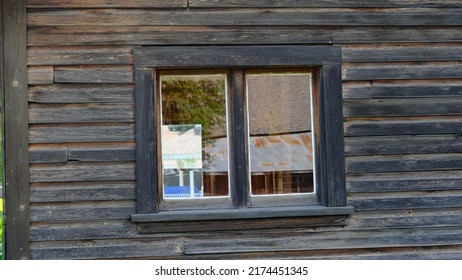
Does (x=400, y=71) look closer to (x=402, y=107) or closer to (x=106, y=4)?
(x=402, y=107)

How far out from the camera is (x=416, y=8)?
4.35 m

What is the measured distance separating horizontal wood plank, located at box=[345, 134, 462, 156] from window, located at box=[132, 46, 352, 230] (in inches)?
6.1

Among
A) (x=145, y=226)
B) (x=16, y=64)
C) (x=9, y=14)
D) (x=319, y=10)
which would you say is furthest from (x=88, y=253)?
(x=319, y=10)

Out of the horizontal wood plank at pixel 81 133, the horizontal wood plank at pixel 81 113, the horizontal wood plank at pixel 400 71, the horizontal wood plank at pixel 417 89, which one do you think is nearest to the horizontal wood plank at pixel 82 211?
the horizontal wood plank at pixel 81 133

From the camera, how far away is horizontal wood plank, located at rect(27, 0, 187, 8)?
4105mm

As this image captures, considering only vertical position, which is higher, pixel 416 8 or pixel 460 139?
pixel 416 8

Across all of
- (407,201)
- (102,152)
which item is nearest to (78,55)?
(102,152)

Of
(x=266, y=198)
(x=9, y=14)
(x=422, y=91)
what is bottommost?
(x=266, y=198)

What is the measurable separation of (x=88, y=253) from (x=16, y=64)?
1.53 metres

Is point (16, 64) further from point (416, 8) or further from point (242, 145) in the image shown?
point (416, 8)

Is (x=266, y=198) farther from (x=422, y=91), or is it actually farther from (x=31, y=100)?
(x=31, y=100)

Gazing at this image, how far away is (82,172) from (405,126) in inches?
101

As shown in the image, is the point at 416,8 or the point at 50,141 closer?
the point at 50,141

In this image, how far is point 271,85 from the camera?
170 inches
